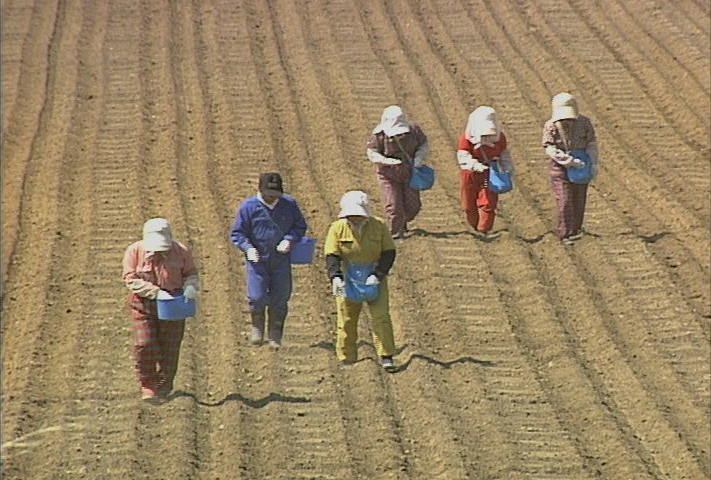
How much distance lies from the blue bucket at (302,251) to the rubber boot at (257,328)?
0.67m

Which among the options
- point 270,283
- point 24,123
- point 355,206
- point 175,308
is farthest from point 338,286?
point 24,123

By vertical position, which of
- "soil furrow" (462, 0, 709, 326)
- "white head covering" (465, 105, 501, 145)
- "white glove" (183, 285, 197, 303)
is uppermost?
"white glove" (183, 285, 197, 303)

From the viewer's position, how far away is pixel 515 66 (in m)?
22.1

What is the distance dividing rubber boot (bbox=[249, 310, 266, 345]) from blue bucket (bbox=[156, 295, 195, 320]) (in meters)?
1.54

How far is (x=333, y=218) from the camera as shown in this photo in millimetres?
16828

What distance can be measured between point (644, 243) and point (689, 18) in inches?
324

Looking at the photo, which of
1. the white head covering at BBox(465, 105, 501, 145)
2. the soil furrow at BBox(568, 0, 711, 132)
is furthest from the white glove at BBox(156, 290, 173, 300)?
the soil furrow at BBox(568, 0, 711, 132)

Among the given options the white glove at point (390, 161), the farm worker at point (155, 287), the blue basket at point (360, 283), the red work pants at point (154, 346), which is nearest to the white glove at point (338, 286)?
the blue basket at point (360, 283)

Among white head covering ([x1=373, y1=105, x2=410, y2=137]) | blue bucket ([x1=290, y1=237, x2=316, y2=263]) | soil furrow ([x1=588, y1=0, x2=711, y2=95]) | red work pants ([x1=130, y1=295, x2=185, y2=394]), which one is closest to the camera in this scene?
red work pants ([x1=130, y1=295, x2=185, y2=394])

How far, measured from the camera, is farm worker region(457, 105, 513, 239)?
15.5m

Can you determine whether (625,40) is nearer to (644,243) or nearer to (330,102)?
(330,102)

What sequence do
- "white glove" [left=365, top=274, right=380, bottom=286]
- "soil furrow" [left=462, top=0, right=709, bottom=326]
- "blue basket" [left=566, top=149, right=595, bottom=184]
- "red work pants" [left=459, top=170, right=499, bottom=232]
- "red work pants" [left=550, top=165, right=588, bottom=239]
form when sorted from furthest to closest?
"red work pants" [left=459, top=170, right=499, bottom=232], "red work pants" [left=550, top=165, right=588, bottom=239], "blue basket" [left=566, top=149, right=595, bottom=184], "soil furrow" [left=462, top=0, right=709, bottom=326], "white glove" [left=365, top=274, right=380, bottom=286]

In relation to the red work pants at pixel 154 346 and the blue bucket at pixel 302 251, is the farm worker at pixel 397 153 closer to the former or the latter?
the blue bucket at pixel 302 251

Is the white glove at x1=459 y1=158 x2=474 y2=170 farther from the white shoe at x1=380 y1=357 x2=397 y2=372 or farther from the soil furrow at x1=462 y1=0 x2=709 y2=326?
the white shoe at x1=380 y1=357 x2=397 y2=372
